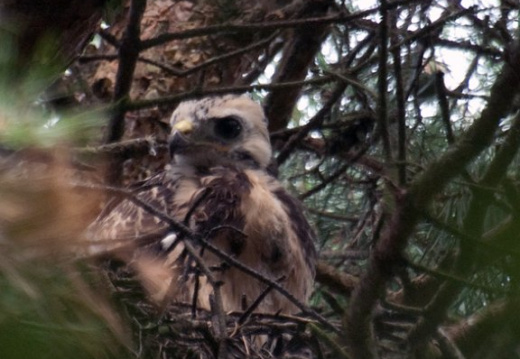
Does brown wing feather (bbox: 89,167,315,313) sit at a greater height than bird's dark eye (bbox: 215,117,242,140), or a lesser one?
lesser

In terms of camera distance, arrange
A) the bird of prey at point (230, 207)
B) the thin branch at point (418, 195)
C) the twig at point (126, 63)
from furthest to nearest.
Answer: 1. the bird of prey at point (230, 207)
2. the twig at point (126, 63)
3. the thin branch at point (418, 195)

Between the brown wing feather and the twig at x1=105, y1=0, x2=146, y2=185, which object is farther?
the brown wing feather

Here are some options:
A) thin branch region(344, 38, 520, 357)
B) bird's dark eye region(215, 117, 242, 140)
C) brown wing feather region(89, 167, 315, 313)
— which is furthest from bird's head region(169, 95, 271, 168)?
thin branch region(344, 38, 520, 357)

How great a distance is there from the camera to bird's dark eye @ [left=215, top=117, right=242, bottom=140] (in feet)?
12.7

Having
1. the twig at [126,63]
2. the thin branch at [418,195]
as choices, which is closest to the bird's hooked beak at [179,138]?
the twig at [126,63]

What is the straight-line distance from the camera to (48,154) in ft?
3.91

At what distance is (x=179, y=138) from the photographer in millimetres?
3646

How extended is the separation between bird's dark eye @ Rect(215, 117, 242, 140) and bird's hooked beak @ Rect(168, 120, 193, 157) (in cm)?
20

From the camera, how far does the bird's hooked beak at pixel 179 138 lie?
11.9ft

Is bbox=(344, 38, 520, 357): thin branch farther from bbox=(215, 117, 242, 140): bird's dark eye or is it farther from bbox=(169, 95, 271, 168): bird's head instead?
bbox=(215, 117, 242, 140): bird's dark eye

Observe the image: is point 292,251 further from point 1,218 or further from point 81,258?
point 1,218

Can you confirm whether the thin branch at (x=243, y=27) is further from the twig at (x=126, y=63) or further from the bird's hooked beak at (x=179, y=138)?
the bird's hooked beak at (x=179, y=138)

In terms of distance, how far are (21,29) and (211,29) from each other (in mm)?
679

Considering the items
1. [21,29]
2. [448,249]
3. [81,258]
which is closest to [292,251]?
[448,249]
